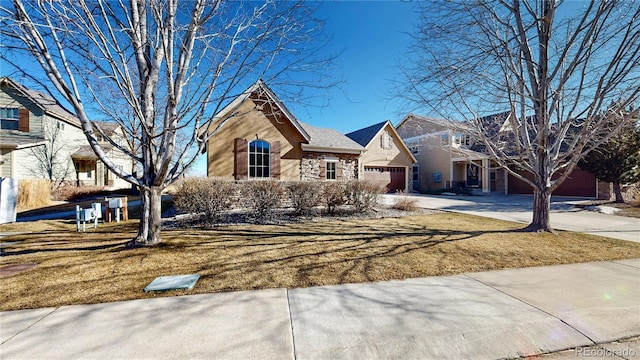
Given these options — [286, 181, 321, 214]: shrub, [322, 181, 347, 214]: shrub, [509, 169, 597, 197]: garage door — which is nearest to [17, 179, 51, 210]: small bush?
[286, 181, 321, 214]: shrub

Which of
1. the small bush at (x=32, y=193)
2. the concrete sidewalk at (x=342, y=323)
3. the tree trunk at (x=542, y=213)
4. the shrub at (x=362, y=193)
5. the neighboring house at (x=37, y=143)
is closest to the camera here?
the concrete sidewalk at (x=342, y=323)

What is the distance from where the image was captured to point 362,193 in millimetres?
9984

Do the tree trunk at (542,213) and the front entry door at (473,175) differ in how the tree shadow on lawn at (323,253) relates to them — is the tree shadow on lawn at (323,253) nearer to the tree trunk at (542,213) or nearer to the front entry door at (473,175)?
the tree trunk at (542,213)

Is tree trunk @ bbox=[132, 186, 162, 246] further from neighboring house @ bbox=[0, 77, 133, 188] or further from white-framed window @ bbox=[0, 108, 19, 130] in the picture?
white-framed window @ bbox=[0, 108, 19, 130]

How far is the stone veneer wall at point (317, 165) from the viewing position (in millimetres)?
14484

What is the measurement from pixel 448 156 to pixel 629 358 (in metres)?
23.8

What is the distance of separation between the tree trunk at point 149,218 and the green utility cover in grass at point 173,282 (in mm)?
2134

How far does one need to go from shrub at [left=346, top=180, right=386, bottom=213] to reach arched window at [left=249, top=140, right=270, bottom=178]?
5182 mm

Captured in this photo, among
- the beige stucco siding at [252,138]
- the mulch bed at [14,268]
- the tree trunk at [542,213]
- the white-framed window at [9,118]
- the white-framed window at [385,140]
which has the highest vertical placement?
the white-framed window at [9,118]

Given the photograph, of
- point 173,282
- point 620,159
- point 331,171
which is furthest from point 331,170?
point 620,159

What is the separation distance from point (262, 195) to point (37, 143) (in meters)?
19.2

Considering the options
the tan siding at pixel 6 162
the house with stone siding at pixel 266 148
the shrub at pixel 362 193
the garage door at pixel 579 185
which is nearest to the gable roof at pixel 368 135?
the house with stone siding at pixel 266 148

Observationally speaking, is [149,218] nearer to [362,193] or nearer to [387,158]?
[362,193]

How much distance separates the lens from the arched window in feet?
42.2
